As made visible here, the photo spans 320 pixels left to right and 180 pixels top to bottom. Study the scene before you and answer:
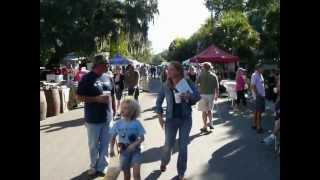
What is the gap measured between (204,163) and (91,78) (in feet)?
8.51

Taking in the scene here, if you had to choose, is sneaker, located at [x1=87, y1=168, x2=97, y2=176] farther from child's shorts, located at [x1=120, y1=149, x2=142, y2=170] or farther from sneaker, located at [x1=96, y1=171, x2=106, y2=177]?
child's shorts, located at [x1=120, y1=149, x2=142, y2=170]

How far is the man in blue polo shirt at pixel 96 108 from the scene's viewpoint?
24.1 feet

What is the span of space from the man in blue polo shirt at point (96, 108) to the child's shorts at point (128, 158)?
4.43 feet

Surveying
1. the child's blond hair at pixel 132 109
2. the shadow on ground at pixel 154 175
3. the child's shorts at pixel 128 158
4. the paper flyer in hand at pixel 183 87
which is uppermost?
the paper flyer in hand at pixel 183 87

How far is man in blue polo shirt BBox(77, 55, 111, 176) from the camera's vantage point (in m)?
7.33

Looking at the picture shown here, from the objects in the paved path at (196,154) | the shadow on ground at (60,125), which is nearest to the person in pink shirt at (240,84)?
the paved path at (196,154)

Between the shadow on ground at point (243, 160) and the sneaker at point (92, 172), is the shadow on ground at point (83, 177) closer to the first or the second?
the sneaker at point (92, 172)

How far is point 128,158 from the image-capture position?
6125mm

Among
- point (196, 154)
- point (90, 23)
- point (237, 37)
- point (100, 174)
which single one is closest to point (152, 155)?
point (196, 154)

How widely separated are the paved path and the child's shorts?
57.3 inches

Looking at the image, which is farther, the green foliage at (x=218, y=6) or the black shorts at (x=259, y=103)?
the green foliage at (x=218, y=6)

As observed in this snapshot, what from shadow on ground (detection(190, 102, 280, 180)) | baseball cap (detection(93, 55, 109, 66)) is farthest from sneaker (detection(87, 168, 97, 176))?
baseball cap (detection(93, 55, 109, 66))
